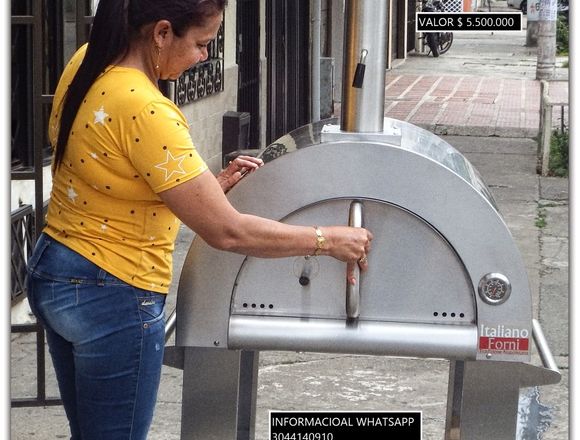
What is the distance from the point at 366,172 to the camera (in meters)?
2.34

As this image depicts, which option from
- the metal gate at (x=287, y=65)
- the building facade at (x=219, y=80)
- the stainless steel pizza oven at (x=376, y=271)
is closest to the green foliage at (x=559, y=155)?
the building facade at (x=219, y=80)

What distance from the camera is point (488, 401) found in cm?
248

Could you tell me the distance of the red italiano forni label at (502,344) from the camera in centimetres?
239

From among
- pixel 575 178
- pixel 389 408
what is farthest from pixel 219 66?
pixel 575 178

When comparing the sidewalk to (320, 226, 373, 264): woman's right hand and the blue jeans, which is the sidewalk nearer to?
the blue jeans

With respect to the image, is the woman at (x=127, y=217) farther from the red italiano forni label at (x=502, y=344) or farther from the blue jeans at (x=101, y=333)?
the red italiano forni label at (x=502, y=344)

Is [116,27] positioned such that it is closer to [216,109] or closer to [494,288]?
[494,288]

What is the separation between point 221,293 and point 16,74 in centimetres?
301

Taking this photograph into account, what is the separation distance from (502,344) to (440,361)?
313 centimetres

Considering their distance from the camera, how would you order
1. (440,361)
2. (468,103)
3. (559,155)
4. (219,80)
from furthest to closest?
1. (468,103)
2. (559,155)
3. (219,80)
4. (440,361)

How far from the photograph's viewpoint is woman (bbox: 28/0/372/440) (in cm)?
221

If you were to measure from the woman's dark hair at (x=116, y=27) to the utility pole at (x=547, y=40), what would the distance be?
1152 centimetres

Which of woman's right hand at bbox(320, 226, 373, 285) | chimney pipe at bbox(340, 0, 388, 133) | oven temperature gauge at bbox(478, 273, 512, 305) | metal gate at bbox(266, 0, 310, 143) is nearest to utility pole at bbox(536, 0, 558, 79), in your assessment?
metal gate at bbox(266, 0, 310, 143)

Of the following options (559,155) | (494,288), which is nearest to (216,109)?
(559,155)
